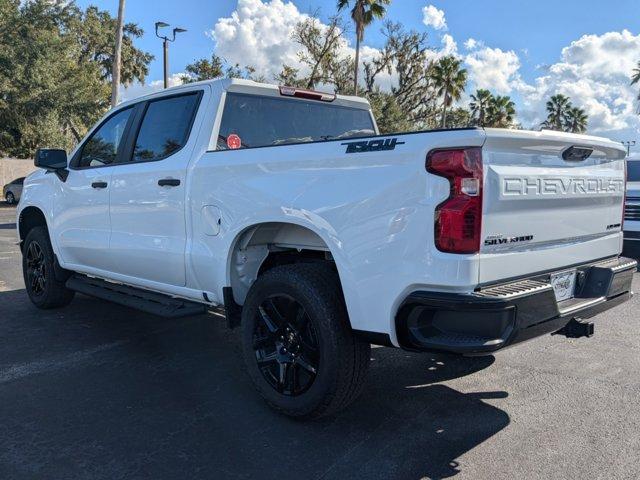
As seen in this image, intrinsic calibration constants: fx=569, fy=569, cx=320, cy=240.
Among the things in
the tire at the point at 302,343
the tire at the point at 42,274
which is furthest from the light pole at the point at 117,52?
the tire at the point at 302,343

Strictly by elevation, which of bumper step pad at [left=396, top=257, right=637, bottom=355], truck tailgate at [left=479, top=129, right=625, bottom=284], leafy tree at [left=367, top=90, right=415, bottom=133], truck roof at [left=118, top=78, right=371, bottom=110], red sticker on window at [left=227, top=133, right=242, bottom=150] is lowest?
bumper step pad at [left=396, top=257, right=637, bottom=355]

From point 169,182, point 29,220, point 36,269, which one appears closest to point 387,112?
point 29,220

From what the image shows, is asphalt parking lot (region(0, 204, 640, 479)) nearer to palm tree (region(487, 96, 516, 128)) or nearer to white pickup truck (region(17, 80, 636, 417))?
white pickup truck (region(17, 80, 636, 417))

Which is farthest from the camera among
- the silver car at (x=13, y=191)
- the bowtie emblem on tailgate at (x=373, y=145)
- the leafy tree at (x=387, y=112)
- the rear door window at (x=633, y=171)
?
the leafy tree at (x=387, y=112)

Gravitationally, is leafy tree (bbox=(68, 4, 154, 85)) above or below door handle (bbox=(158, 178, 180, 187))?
above

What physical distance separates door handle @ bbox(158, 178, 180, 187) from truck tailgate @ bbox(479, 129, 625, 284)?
225 cm

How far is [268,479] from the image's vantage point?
2.80m

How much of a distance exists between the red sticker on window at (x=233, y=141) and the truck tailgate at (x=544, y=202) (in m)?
2.07

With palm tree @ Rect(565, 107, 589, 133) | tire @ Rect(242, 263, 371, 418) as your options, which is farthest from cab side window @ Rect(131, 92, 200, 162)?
palm tree @ Rect(565, 107, 589, 133)

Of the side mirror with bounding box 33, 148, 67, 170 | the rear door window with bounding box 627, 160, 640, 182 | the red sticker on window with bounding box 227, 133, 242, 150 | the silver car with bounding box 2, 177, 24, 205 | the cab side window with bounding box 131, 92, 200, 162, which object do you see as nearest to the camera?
the red sticker on window with bounding box 227, 133, 242, 150

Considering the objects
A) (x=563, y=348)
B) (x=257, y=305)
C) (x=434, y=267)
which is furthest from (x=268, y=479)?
(x=563, y=348)

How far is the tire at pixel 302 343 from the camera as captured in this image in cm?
312

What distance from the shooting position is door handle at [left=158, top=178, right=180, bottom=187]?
4.03 m

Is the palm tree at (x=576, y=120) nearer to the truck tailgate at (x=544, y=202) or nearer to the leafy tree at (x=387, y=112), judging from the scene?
the leafy tree at (x=387, y=112)
